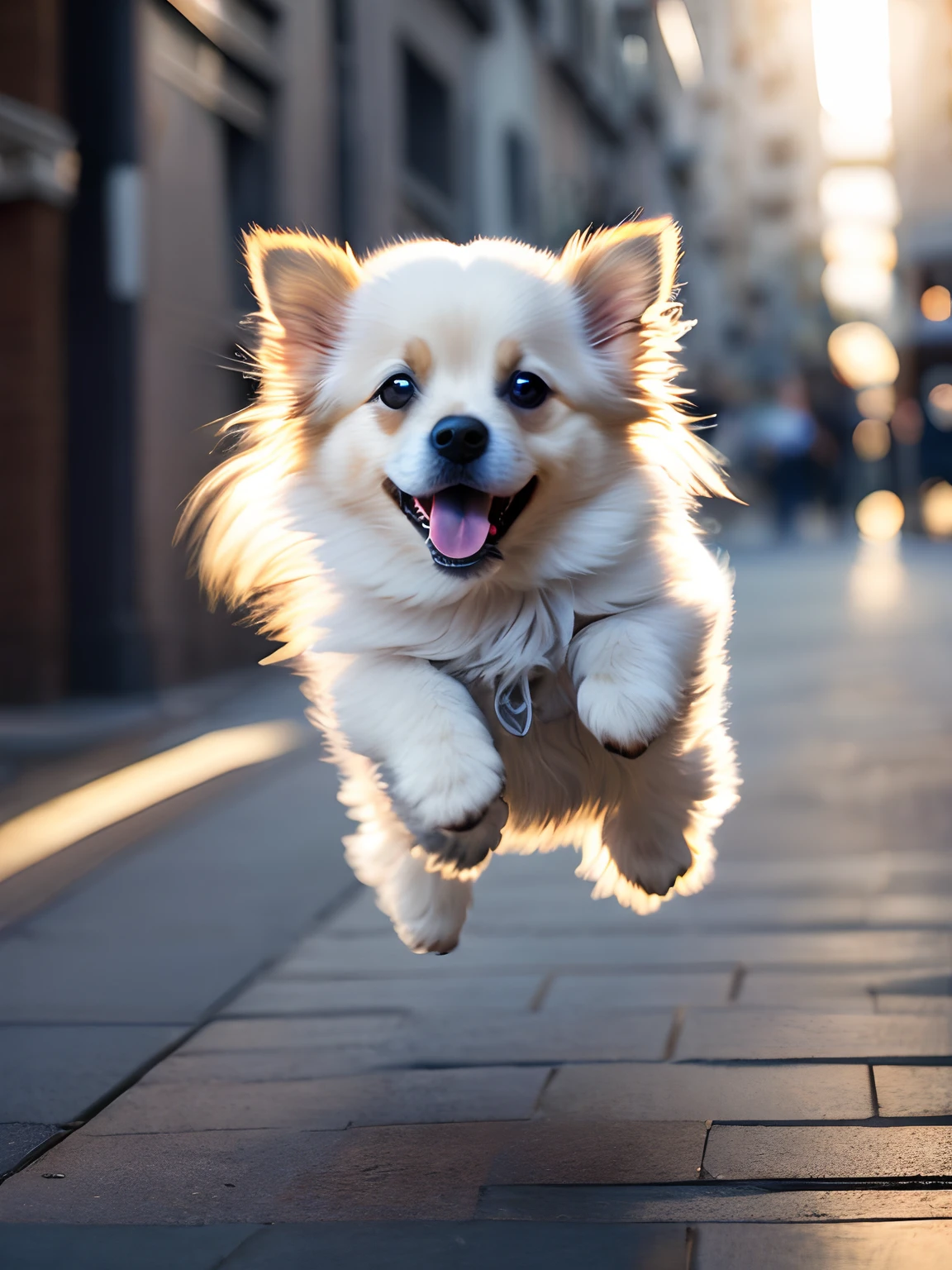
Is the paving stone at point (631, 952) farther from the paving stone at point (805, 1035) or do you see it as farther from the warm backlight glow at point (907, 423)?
the warm backlight glow at point (907, 423)

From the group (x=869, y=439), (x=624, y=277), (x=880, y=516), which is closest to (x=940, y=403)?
(x=880, y=516)

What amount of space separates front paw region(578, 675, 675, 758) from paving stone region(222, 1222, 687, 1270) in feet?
2.50

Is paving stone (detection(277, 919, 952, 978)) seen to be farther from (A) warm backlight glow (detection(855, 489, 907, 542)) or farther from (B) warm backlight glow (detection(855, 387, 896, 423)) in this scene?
(B) warm backlight glow (detection(855, 387, 896, 423))

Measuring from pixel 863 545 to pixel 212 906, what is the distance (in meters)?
18.1

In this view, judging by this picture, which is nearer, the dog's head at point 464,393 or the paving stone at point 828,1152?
the dog's head at point 464,393

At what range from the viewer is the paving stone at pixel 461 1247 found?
8.71 feet

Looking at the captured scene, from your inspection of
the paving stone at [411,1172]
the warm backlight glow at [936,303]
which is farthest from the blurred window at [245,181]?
the warm backlight glow at [936,303]

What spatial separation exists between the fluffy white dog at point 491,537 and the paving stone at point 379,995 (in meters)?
1.06

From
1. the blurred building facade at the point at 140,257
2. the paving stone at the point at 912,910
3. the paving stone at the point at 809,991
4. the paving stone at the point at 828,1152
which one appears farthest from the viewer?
the blurred building facade at the point at 140,257

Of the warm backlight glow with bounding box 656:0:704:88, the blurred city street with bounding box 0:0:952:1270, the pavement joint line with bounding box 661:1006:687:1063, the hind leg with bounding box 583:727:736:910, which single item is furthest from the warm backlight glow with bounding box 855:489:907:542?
the hind leg with bounding box 583:727:736:910

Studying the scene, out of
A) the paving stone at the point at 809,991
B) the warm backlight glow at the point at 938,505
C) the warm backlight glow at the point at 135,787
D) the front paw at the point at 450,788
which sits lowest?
the warm backlight glow at the point at 938,505

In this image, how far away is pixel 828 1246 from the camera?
268cm

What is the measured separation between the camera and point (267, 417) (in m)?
3.11

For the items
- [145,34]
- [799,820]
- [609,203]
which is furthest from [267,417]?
[609,203]
